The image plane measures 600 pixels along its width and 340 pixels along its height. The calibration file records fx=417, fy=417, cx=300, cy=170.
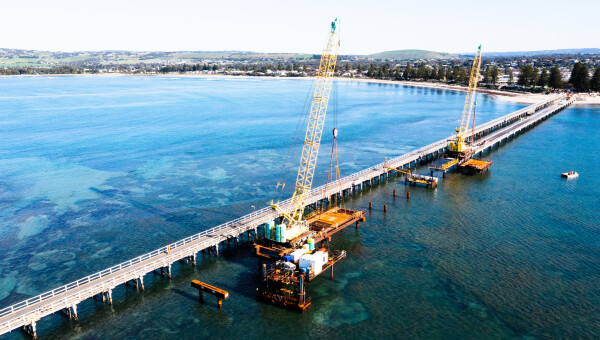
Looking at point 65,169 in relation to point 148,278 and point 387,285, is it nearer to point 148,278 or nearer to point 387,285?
point 148,278

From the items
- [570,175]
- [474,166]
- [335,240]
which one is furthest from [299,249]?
[570,175]

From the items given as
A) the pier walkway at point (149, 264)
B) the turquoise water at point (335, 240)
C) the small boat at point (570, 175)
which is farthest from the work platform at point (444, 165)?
the small boat at point (570, 175)

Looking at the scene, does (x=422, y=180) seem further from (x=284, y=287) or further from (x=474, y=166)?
(x=284, y=287)

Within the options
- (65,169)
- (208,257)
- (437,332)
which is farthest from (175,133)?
(437,332)

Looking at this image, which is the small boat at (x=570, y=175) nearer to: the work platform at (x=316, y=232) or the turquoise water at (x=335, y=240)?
the turquoise water at (x=335, y=240)

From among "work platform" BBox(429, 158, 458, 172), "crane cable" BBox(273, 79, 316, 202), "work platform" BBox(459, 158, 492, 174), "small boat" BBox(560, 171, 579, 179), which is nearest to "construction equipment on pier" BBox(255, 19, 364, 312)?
"crane cable" BBox(273, 79, 316, 202)

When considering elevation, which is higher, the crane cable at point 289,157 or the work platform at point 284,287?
the crane cable at point 289,157

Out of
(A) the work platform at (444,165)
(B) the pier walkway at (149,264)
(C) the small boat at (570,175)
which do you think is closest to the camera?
(B) the pier walkway at (149,264)
